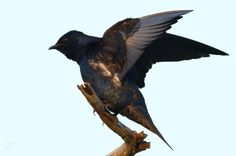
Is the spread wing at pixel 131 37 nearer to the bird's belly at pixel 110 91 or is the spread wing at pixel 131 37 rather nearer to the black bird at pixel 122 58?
the black bird at pixel 122 58

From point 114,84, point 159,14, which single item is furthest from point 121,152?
point 159,14

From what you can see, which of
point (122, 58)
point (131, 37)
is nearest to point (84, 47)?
point (122, 58)

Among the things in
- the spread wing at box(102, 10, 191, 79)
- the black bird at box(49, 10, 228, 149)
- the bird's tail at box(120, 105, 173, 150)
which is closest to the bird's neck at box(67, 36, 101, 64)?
the black bird at box(49, 10, 228, 149)

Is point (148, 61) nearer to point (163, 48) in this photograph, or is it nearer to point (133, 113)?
point (163, 48)

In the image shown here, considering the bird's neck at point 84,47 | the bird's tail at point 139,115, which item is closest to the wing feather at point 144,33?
the bird's tail at point 139,115

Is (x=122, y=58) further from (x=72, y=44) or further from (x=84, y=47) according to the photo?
(x=72, y=44)

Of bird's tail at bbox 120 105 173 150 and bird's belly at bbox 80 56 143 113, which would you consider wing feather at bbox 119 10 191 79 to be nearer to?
bird's belly at bbox 80 56 143 113
